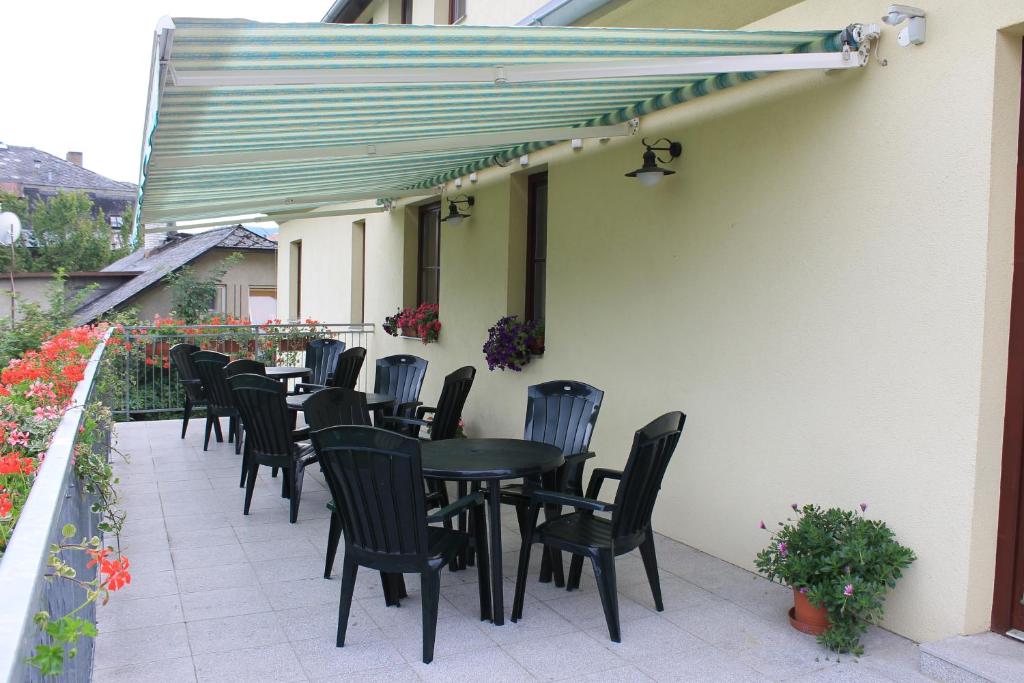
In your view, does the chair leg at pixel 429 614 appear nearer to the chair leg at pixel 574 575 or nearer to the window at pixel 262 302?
the chair leg at pixel 574 575

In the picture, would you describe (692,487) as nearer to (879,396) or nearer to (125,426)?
(879,396)

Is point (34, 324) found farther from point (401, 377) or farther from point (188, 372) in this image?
point (401, 377)

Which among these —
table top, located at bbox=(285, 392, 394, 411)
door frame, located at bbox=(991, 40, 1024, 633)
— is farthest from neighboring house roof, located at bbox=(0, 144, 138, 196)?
door frame, located at bbox=(991, 40, 1024, 633)

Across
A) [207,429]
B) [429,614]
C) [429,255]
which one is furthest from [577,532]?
[429,255]

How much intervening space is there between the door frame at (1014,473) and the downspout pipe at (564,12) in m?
2.63

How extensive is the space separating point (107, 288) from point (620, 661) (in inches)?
1047

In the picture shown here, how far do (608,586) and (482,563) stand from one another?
0.64 meters

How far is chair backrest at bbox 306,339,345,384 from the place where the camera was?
9477mm

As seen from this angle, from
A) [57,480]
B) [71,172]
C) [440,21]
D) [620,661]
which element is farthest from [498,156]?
[71,172]

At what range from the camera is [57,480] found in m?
1.99

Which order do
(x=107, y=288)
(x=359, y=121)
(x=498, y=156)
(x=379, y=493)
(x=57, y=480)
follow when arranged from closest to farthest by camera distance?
(x=57, y=480) < (x=379, y=493) < (x=359, y=121) < (x=498, y=156) < (x=107, y=288)

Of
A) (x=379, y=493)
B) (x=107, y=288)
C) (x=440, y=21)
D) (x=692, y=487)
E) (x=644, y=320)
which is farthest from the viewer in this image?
(x=107, y=288)

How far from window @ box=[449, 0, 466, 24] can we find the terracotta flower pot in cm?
757

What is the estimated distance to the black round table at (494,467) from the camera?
3.81 m
